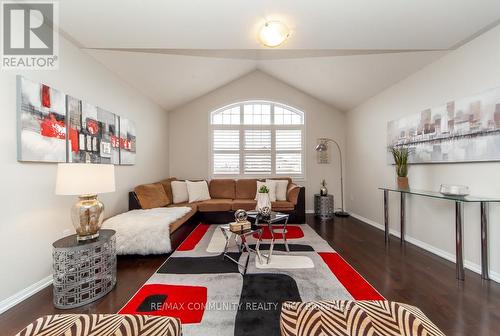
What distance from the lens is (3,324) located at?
1.50 m

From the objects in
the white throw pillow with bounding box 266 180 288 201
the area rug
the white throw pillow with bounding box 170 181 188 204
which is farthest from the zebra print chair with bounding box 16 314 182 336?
the white throw pillow with bounding box 266 180 288 201

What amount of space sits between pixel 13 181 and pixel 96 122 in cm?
116

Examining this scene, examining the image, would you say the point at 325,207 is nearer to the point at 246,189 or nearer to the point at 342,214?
the point at 342,214

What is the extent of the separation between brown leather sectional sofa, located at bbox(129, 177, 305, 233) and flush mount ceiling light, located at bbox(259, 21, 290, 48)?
8.31 feet

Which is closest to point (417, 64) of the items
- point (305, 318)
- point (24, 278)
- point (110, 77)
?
point (305, 318)

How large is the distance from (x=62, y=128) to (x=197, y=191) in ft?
8.20

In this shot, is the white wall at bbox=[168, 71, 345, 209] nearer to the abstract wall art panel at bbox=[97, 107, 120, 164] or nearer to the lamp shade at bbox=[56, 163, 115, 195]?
the abstract wall art panel at bbox=[97, 107, 120, 164]

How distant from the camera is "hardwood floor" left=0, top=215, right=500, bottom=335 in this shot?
1536mm

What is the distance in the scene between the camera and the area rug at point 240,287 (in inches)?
59.5

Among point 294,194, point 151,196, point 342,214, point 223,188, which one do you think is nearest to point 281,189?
point 294,194

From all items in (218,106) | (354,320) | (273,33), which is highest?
(218,106)

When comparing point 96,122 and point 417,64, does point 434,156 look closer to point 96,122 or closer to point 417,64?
point 417,64

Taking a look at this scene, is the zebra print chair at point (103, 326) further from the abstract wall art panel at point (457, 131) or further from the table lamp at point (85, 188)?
the abstract wall art panel at point (457, 131)

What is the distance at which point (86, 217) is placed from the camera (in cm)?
188
